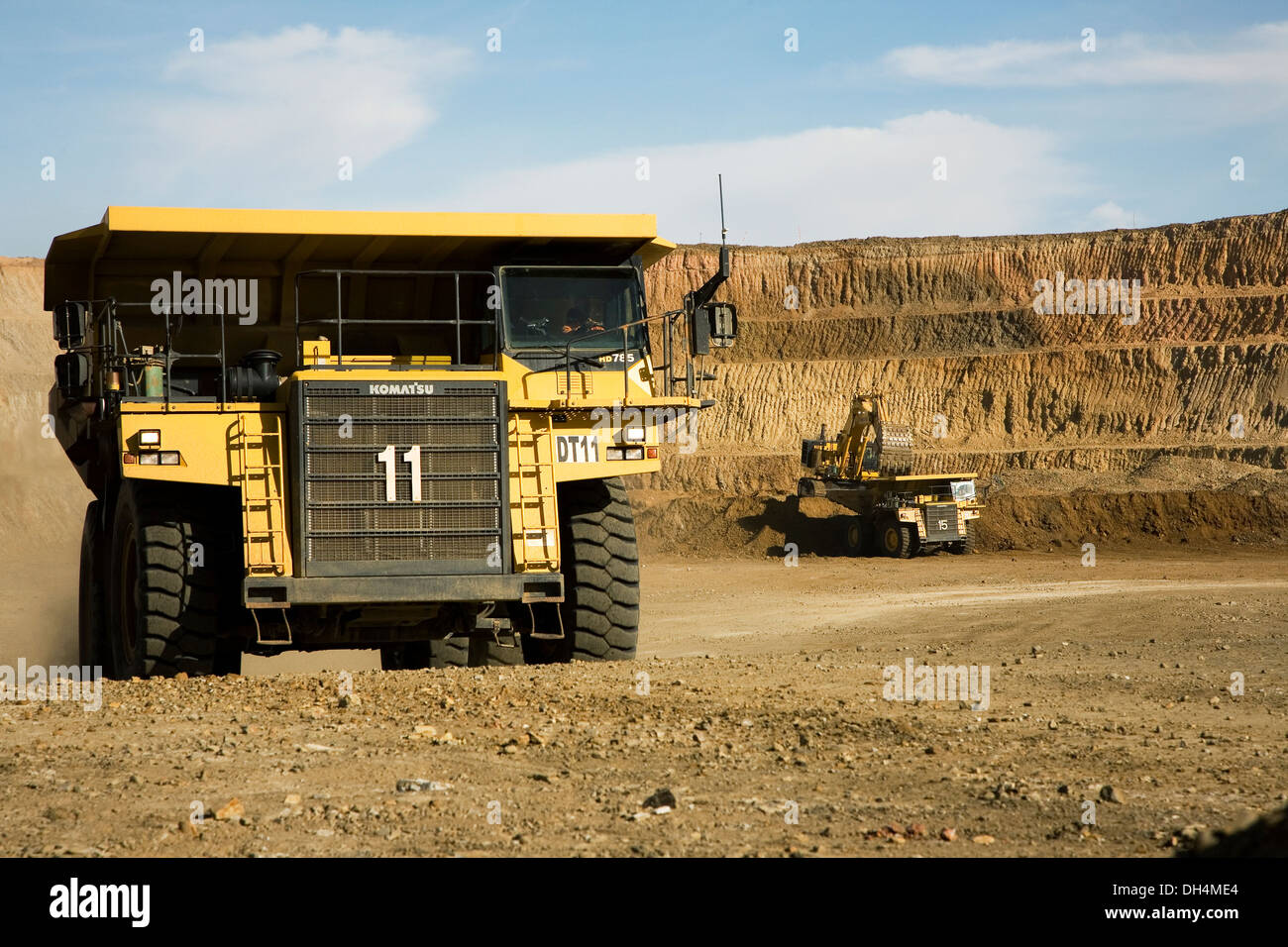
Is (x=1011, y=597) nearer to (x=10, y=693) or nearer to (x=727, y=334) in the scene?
(x=727, y=334)

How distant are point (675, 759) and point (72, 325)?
6.05 metres

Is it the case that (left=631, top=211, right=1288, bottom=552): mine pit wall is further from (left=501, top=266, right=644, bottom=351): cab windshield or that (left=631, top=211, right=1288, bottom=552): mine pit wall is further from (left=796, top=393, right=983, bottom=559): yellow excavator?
(left=501, top=266, right=644, bottom=351): cab windshield

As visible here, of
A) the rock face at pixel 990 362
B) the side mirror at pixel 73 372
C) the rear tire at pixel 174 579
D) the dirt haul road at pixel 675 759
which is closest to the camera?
the dirt haul road at pixel 675 759

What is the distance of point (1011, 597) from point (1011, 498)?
20932 mm

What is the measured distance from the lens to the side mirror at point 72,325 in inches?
415

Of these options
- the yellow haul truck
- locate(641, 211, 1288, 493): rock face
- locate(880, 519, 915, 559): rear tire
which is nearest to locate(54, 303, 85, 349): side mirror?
the yellow haul truck

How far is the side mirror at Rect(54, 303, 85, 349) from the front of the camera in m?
10.5

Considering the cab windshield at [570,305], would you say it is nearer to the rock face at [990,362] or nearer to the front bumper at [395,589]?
the front bumper at [395,589]

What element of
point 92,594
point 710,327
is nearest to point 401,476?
point 710,327

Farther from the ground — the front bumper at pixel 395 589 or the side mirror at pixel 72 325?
the side mirror at pixel 72 325

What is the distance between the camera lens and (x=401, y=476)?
10352 millimetres

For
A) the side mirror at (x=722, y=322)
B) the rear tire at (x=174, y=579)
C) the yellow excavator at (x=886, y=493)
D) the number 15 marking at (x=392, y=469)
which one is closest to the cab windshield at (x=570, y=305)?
the side mirror at (x=722, y=322)

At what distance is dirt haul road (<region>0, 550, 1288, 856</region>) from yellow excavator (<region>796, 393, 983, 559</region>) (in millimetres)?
22622

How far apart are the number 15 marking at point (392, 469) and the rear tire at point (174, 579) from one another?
4.85 feet
